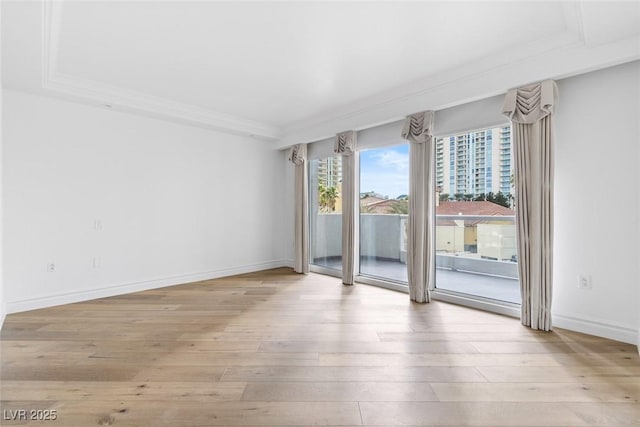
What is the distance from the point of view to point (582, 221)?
2789 mm

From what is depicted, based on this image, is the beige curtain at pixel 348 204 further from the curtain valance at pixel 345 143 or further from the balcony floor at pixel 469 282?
the balcony floor at pixel 469 282

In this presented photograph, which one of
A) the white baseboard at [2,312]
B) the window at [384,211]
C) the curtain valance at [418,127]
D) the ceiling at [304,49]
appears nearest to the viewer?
the ceiling at [304,49]

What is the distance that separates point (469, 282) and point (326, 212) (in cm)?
266

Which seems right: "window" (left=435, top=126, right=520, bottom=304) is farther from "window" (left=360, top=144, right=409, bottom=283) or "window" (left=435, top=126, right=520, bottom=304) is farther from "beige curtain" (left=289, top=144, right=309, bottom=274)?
"beige curtain" (left=289, top=144, right=309, bottom=274)

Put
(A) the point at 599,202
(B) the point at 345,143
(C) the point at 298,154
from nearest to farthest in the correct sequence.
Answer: (A) the point at 599,202 → (B) the point at 345,143 → (C) the point at 298,154

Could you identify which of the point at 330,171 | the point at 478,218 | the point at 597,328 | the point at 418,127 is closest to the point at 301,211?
the point at 330,171

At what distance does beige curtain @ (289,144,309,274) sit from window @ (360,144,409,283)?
111 centimetres

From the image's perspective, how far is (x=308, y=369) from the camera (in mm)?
2186

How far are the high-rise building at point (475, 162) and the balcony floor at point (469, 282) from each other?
101 cm

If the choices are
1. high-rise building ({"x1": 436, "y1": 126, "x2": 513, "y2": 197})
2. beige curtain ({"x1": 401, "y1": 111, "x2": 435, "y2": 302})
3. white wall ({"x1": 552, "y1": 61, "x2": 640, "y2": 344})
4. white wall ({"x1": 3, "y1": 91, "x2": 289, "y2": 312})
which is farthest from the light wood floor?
high-rise building ({"x1": 436, "y1": 126, "x2": 513, "y2": 197})

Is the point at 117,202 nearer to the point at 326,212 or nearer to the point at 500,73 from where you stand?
the point at 326,212

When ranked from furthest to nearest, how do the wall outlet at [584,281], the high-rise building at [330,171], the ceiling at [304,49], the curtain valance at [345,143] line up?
the high-rise building at [330,171], the curtain valance at [345,143], the wall outlet at [584,281], the ceiling at [304,49]

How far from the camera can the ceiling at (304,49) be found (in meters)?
2.30

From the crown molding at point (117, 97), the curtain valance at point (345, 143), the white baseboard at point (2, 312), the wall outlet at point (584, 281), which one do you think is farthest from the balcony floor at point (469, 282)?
the white baseboard at point (2, 312)
